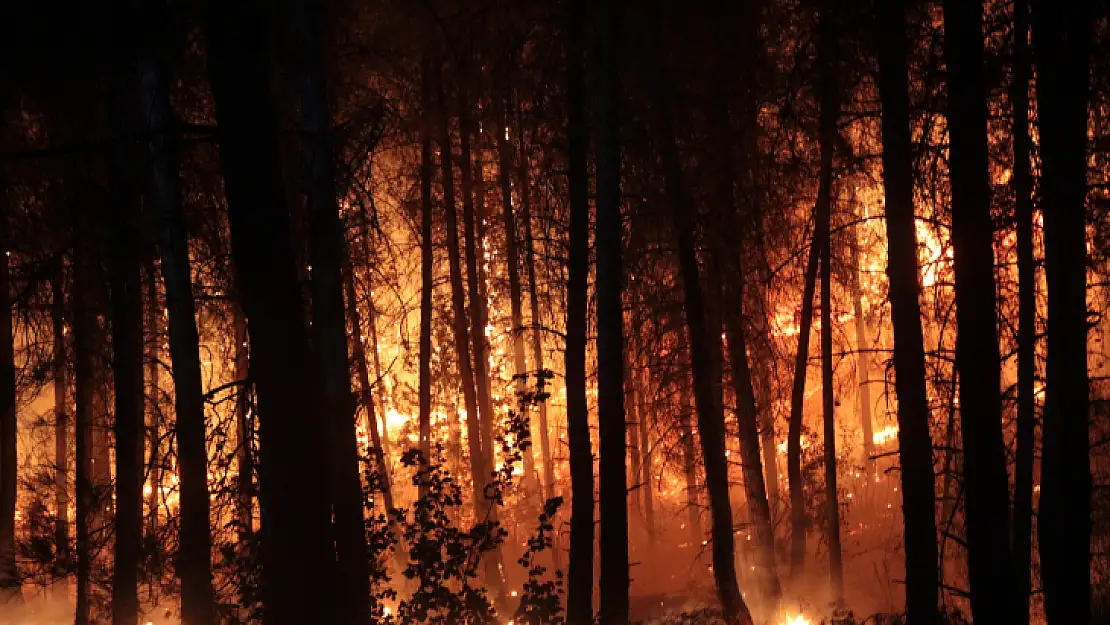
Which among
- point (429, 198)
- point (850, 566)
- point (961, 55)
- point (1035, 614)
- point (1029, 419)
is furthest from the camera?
point (850, 566)

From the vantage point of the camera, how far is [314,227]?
24.0ft

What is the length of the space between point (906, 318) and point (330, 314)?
474 centimetres

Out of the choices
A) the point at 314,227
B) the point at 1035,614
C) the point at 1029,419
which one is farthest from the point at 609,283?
the point at 1035,614

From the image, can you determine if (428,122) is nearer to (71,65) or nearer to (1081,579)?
(71,65)

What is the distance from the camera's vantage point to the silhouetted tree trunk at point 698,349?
978cm

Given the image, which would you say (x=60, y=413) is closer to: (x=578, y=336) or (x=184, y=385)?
(x=184, y=385)

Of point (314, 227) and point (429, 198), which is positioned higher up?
point (429, 198)

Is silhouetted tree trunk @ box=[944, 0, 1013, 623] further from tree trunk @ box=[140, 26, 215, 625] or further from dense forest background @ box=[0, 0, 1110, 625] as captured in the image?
tree trunk @ box=[140, 26, 215, 625]

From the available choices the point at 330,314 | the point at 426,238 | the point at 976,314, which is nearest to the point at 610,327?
the point at 330,314

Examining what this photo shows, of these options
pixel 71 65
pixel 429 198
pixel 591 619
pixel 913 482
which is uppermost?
pixel 429 198

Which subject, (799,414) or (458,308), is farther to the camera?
(458,308)

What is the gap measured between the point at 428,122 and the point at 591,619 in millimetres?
6311

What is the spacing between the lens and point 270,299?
17.9ft

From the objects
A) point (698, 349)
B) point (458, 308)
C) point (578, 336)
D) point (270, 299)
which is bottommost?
point (698, 349)
